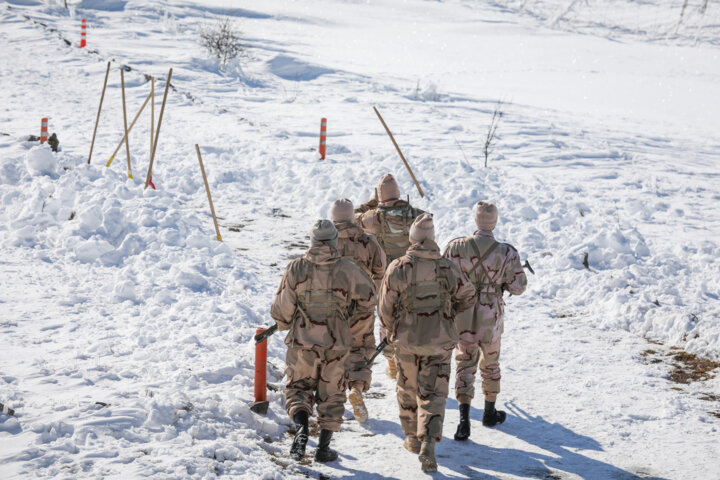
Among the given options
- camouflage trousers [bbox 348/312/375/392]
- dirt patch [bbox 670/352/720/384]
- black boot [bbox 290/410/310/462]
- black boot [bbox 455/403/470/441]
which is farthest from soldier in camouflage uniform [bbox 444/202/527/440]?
dirt patch [bbox 670/352/720/384]

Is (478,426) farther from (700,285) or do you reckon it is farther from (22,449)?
(700,285)

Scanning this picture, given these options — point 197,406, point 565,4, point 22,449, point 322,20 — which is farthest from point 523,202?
point 565,4

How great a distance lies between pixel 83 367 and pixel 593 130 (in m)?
15.6

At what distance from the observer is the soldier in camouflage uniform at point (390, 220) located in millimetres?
7281

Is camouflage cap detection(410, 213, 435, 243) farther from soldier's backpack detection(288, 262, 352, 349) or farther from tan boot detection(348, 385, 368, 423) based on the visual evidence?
tan boot detection(348, 385, 368, 423)

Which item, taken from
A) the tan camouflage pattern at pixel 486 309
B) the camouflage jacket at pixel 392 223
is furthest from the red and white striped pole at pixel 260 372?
the camouflage jacket at pixel 392 223

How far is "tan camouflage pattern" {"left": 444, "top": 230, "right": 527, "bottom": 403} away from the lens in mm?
6195

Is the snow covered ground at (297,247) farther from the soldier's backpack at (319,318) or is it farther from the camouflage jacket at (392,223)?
the camouflage jacket at (392,223)

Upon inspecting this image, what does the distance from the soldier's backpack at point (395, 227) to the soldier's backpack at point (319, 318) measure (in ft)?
6.42

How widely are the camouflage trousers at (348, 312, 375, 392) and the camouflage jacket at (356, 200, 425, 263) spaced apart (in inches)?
57.6

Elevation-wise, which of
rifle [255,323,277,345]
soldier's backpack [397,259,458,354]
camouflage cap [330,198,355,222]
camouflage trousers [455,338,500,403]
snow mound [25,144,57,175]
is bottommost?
camouflage trousers [455,338,500,403]

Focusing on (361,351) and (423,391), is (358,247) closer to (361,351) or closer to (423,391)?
(361,351)

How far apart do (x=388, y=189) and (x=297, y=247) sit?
438 cm

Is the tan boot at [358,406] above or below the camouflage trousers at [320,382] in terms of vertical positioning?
below
